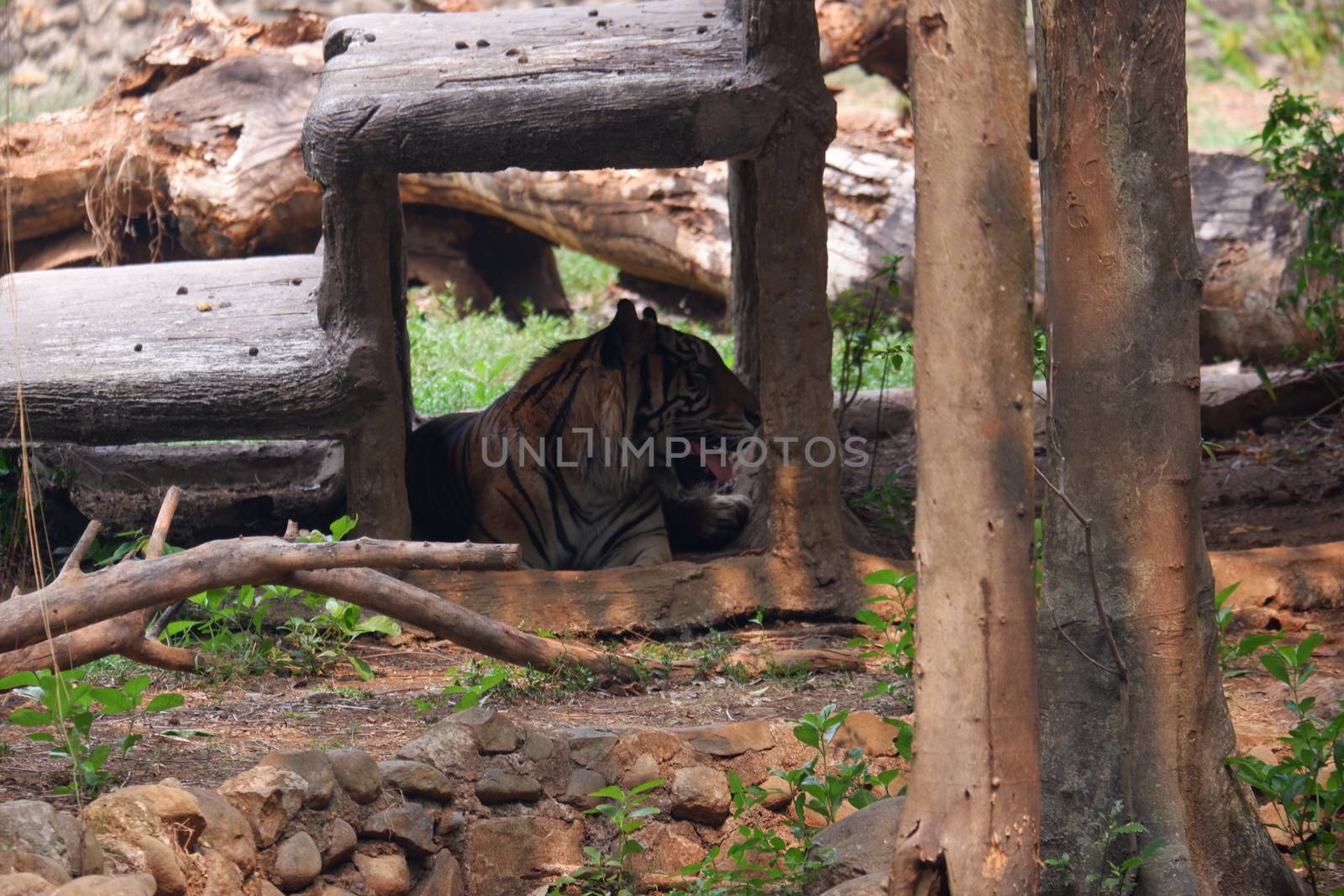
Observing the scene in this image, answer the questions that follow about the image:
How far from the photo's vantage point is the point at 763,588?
5.52 meters

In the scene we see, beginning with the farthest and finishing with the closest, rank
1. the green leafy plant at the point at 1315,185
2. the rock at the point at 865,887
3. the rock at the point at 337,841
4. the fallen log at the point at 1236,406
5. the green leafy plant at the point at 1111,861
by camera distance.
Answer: the fallen log at the point at 1236,406
the green leafy plant at the point at 1315,185
the rock at the point at 337,841
the green leafy plant at the point at 1111,861
the rock at the point at 865,887

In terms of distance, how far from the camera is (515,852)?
12.0 feet

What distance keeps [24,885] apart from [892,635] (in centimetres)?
342

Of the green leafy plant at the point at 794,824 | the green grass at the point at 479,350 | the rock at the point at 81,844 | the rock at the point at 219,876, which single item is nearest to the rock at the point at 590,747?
the green leafy plant at the point at 794,824

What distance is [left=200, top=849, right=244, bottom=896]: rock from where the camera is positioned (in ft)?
9.60

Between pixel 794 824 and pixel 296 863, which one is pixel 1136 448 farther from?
pixel 296 863

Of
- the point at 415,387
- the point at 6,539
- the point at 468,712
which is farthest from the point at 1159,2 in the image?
the point at 415,387

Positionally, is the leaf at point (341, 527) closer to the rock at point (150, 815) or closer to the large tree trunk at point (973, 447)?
the rock at point (150, 815)

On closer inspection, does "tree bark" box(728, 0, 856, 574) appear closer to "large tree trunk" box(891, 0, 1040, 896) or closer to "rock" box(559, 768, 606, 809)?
"rock" box(559, 768, 606, 809)

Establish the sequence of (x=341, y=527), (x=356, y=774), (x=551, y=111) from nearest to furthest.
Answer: (x=356, y=774), (x=341, y=527), (x=551, y=111)

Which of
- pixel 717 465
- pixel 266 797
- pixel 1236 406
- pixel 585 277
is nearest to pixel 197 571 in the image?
pixel 266 797

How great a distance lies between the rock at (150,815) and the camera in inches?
112

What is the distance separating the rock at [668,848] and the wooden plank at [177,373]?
2.32m

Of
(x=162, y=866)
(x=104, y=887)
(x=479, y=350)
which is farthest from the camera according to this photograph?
(x=479, y=350)
